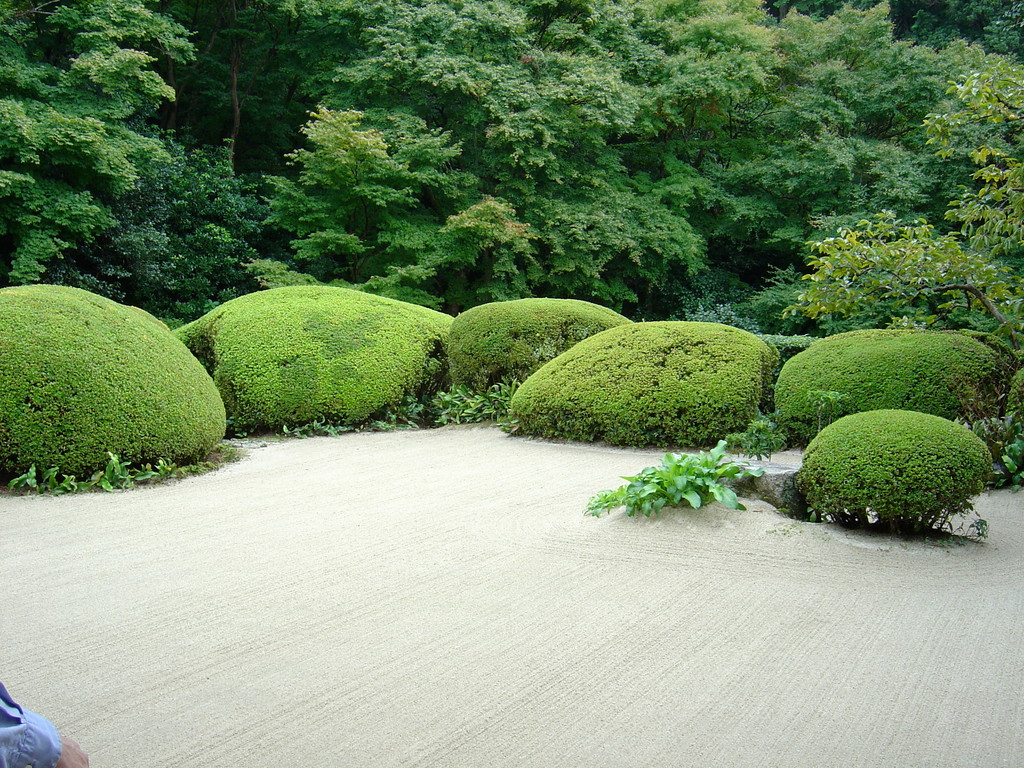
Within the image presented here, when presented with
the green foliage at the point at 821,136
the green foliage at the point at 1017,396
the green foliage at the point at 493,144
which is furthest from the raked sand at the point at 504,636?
the green foliage at the point at 821,136

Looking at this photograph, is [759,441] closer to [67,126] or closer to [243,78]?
[67,126]

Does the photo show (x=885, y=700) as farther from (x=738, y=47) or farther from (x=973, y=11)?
(x=973, y=11)

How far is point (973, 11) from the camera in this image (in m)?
20.1

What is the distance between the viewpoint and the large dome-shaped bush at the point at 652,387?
720cm

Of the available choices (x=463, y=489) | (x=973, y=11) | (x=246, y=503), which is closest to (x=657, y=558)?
(x=463, y=489)

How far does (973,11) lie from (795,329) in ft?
33.2

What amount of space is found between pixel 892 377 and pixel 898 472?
2.91 metres

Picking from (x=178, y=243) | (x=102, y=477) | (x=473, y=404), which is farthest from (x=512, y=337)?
(x=178, y=243)

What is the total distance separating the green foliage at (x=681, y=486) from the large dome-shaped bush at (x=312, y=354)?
426 centimetres

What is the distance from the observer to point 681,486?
4.64 metres

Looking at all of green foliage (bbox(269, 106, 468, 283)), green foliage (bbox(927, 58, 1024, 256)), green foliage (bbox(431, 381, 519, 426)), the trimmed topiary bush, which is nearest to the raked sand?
green foliage (bbox(927, 58, 1024, 256))

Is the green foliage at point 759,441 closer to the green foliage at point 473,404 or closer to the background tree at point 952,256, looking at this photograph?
the background tree at point 952,256

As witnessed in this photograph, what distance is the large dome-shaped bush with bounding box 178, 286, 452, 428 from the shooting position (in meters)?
8.25

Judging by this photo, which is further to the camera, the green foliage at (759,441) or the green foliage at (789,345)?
the green foliage at (789,345)
